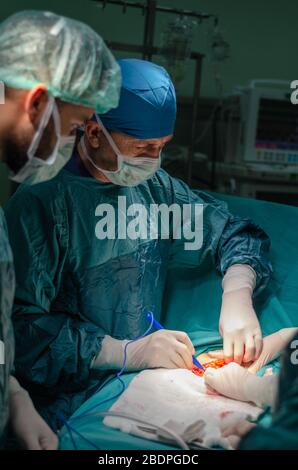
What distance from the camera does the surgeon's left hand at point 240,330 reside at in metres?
1.71

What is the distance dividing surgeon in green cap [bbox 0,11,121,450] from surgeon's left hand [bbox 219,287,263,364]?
643mm

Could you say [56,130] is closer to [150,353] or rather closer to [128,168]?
[128,168]

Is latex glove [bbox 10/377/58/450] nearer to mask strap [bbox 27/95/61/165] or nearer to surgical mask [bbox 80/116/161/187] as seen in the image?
mask strap [bbox 27/95/61/165]

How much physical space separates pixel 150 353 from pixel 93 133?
67 centimetres

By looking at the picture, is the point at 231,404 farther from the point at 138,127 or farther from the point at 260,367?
the point at 138,127

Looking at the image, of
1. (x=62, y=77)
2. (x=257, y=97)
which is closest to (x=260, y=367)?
(x=62, y=77)

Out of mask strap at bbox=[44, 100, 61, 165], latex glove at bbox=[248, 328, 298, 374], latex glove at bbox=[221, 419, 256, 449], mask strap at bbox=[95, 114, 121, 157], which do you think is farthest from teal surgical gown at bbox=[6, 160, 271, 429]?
latex glove at bbox=[221, 419, 256, 449]

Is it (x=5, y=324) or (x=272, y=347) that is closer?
(x=5, y=324)

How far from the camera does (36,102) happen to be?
1219 millimetres

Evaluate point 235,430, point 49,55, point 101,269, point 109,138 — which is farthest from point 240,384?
point 49,55

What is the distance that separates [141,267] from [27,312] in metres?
0.40

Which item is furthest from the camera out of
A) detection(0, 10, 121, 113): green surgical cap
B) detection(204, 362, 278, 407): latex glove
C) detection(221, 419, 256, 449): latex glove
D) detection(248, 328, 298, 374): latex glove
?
detection(248, 328, 298, 374): latex glove

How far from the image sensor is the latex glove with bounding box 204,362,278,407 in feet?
4.82

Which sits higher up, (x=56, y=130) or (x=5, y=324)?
(x=56, y=130)
